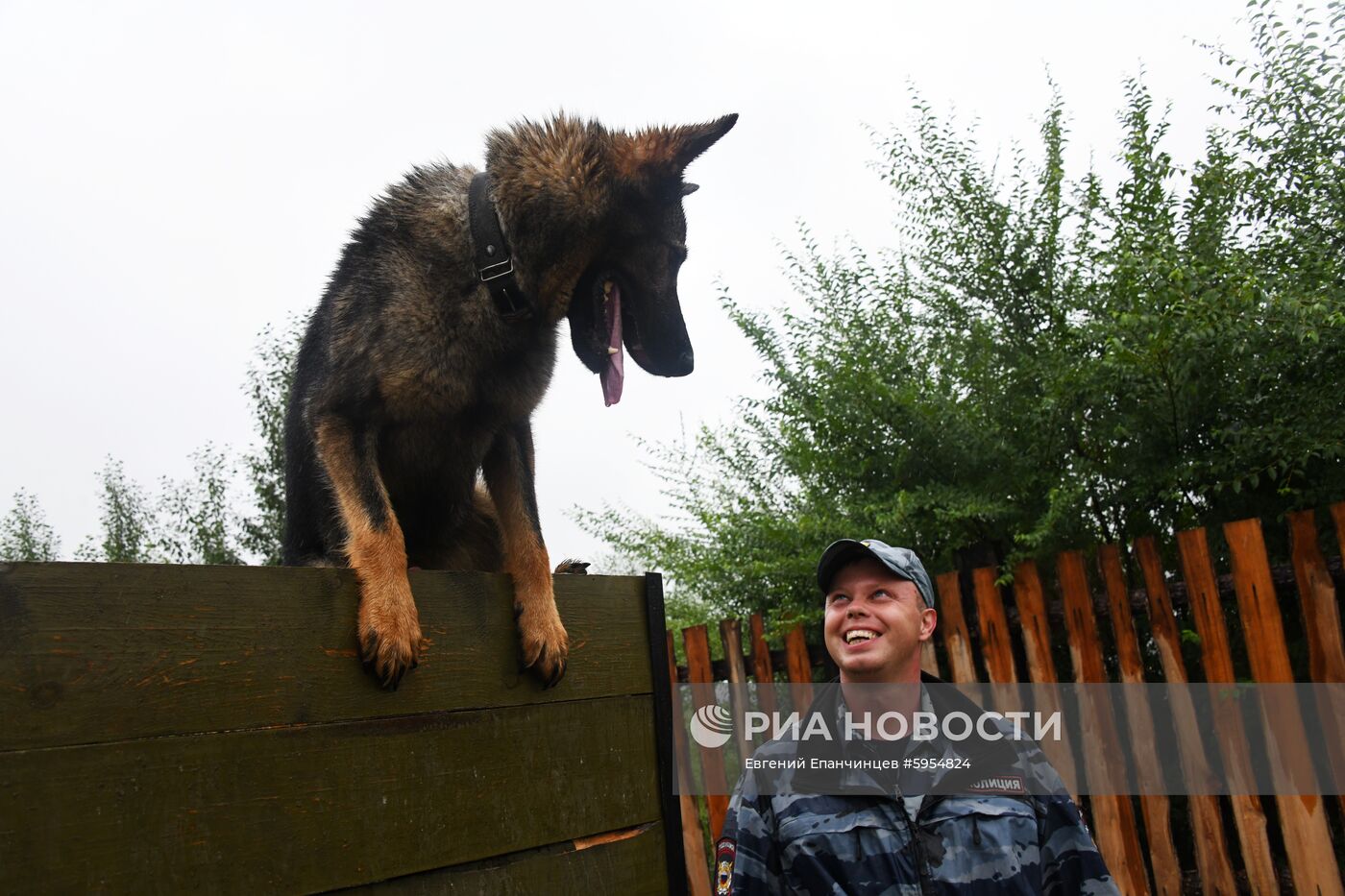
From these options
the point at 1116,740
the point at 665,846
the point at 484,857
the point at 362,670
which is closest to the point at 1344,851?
the point at 1116,740

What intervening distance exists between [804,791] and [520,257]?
1.80 metres

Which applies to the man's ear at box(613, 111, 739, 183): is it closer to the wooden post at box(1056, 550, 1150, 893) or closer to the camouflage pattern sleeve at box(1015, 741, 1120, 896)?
the camouflage pattern sleeve at box(1015, 741, 1120, 896)

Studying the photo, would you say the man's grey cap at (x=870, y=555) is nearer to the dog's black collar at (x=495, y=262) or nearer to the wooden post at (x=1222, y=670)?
the dog's black collar at (x=495, y=262)

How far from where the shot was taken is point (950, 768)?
220 cm

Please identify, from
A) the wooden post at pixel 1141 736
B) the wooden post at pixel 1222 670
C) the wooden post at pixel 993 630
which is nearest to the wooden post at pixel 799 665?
the wooden post at pixel 993 630

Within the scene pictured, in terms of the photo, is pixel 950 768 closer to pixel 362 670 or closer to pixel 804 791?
pixel 804 791

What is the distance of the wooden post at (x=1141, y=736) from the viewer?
13.5ft

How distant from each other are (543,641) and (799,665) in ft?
9.62

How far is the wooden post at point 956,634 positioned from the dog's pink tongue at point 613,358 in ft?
7.89

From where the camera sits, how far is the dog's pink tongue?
2984 millimetres

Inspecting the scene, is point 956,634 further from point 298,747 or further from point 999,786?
point 298,747

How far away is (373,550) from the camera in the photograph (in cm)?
240

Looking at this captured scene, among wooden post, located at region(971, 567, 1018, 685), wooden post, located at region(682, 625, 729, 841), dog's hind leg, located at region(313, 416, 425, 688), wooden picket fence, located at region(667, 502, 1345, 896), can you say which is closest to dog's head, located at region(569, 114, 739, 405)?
dog's hind leg, located at region(313, 416, 425, 688)

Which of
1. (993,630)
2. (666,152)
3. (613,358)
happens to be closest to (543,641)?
(613,358)
